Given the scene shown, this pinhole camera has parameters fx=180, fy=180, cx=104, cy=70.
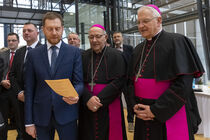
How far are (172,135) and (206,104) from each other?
2225 millimetres

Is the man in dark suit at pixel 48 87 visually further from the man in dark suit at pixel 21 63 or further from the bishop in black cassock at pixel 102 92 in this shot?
the man in dark suit at pixel 21 63

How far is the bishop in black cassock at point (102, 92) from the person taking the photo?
211cm

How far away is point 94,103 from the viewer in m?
1.97

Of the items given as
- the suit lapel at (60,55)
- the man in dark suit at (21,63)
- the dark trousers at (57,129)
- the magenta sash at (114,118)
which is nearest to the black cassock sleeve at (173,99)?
the magenta sash at (114,118)

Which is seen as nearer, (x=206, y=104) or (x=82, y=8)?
(x=206, y=104)

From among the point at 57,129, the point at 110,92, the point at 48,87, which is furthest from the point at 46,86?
the point at 110,92

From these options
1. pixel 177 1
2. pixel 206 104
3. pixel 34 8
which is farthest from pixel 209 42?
pixel 34 8

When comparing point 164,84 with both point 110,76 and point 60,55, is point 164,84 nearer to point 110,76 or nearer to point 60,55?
point 110,76

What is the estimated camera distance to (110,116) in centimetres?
217

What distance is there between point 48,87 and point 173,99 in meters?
1.13

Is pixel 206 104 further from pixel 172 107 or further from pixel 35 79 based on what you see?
pixel 35 79

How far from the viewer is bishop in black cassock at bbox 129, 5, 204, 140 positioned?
1.56 meters

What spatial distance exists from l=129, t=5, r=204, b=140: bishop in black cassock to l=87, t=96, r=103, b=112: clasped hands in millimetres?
399

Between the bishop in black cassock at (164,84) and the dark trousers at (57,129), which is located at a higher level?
the bishop in black cassock at (164,84)
